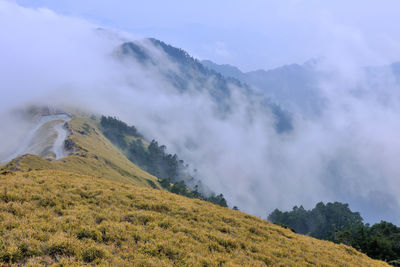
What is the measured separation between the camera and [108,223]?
13.1 meters

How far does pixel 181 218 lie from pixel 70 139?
122747 mm

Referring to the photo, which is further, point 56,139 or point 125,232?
point 56,139

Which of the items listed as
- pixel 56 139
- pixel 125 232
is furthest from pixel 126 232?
pixel 56 139

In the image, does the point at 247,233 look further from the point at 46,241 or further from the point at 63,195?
the point at 63,195

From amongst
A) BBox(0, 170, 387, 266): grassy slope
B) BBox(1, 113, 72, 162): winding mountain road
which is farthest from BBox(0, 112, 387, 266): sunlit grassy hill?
BBox(1, 113, 72, 162): winding mountain road

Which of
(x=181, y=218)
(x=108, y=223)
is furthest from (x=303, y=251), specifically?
(x=108, y=223)

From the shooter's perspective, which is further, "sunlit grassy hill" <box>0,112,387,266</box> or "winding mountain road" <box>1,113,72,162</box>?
"winding mountain road" <box>1,113,72,162</box>

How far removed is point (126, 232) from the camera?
12.6 meters

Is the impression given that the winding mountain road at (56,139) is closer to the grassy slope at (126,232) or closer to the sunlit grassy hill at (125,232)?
the sunlit grassy hill at (125,232)

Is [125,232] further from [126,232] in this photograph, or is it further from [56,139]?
[56,139]

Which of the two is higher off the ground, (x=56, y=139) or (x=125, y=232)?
(x=56, y=139)

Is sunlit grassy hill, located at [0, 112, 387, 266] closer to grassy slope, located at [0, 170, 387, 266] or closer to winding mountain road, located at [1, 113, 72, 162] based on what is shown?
grassy slope, located at [0, 170, 387, 266]

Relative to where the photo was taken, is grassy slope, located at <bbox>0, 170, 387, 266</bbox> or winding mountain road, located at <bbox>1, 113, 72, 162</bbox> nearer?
grassy slope, located at <bbox>0, 170, 387, 266</bbox>

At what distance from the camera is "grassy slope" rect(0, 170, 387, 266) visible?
34.2 ft
